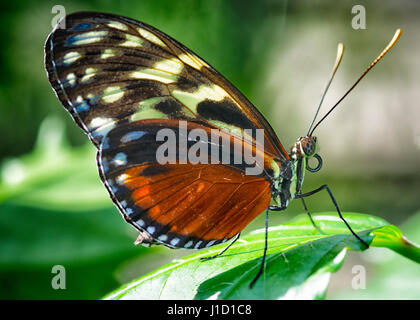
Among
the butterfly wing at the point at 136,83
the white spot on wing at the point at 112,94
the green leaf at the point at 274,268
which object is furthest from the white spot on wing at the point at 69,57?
the green leaf at the point at 274,268

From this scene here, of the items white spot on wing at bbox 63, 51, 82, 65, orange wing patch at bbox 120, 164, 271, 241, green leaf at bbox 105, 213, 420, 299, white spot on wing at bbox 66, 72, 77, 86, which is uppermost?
white spot on wing at bbox 63, 51, 82, 65

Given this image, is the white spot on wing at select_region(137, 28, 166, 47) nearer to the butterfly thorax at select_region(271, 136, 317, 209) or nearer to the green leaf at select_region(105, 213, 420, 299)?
the butterfly thorax at select_region(271, 136, 317, 209)

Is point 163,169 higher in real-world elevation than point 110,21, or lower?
lower

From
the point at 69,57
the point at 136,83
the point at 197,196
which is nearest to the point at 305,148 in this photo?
the point at 197,196

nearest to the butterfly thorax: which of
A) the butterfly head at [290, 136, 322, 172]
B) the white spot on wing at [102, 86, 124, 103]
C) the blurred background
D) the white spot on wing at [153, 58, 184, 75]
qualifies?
the butterfly head at [290, 136, 322, 172]

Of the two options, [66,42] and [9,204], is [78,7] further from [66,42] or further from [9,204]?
[66,42]

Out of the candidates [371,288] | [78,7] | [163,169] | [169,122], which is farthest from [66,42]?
[78,7]

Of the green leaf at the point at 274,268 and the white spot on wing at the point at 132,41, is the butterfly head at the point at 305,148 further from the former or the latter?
the white spot on wing at the point at 132,41
